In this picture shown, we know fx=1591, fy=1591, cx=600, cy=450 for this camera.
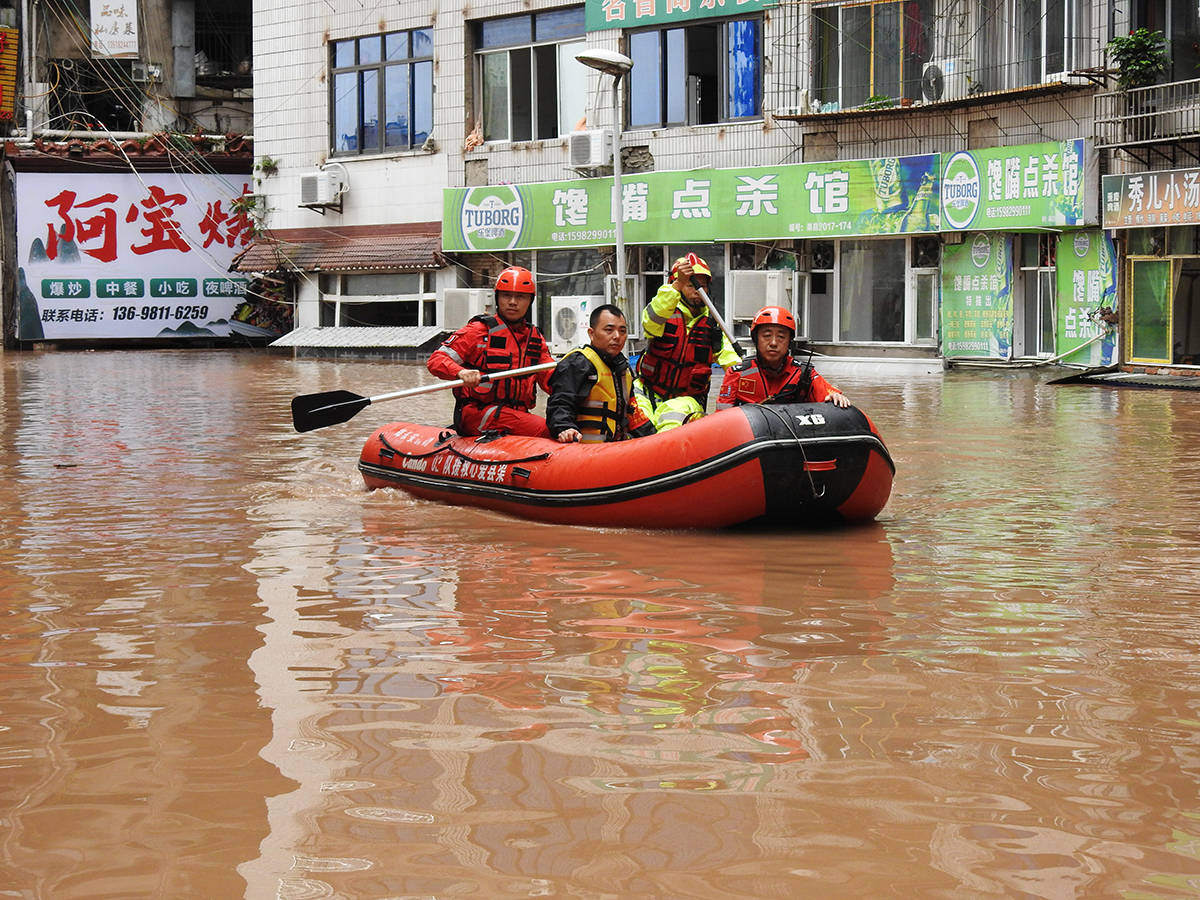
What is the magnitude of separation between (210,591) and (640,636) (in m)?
2.26

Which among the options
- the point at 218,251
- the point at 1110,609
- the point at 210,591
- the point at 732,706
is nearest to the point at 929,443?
the point at 1110,609

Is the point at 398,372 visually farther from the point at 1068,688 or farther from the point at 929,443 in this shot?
the point at 1068,688

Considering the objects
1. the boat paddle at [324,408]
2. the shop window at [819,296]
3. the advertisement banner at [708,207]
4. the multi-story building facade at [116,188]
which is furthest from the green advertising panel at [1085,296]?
the multi-story building facade at [116,188]

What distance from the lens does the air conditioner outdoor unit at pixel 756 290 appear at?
25219mm

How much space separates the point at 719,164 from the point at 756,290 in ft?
7.67

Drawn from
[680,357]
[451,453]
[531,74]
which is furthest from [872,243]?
[451,453]

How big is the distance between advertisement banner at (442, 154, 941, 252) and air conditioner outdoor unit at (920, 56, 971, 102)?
96 centimetres

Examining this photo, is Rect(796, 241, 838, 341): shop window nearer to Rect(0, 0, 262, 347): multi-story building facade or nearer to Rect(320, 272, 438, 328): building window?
Rect(320, 272, 438, 328): building window

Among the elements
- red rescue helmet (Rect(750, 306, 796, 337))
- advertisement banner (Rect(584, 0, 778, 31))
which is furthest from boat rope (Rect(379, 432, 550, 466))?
advertisement banner (Rect(584, 0, 778, 31))

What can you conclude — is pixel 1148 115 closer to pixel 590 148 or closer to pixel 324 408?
pixel 590 148

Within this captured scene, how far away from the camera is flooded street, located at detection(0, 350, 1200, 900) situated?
13.0 feet

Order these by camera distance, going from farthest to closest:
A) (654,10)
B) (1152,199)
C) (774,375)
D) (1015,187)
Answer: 1. (654,10)
2. (1015,187)
3. (1152,199)
4. (774,375)

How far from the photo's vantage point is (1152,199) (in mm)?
20703

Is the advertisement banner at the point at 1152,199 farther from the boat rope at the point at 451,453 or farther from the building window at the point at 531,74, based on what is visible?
the boat rope at the point at 451,453
